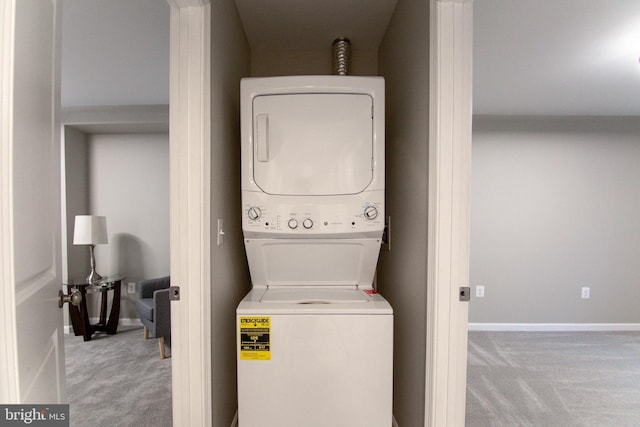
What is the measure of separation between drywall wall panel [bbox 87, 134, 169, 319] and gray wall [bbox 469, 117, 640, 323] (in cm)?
353

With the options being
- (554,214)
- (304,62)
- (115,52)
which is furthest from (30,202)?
(554,214)

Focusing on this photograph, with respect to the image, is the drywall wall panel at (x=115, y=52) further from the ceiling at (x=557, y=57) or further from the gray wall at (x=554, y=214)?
Result: the gray wall at (x=554, y=214)

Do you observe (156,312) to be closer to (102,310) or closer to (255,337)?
(102,310)

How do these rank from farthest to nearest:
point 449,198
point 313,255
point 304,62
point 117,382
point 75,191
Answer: point 75,191, point 117,382, point 304,62, point 313,255, point 449,198

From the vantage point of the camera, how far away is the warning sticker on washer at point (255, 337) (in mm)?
1306

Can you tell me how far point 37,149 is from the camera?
23.8 inches

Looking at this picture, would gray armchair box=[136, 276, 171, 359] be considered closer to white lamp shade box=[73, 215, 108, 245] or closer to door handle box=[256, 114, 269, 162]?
white lamp shade box=[73, 215, 108, 245]

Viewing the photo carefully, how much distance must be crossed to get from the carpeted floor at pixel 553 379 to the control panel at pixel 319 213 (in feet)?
4.93

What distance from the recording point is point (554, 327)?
342 centimetres

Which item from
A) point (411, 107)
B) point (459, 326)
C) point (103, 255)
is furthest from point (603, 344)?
point (103, 255)

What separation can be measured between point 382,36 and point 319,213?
51.7 inches

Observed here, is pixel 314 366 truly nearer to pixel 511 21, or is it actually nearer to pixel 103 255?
pixel 511 21

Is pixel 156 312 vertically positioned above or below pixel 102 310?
above

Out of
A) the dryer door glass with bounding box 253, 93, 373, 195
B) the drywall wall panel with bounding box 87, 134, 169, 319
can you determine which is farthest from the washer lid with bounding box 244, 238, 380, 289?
the drywall wall panel with bounding box 87, 134, 169, 319
